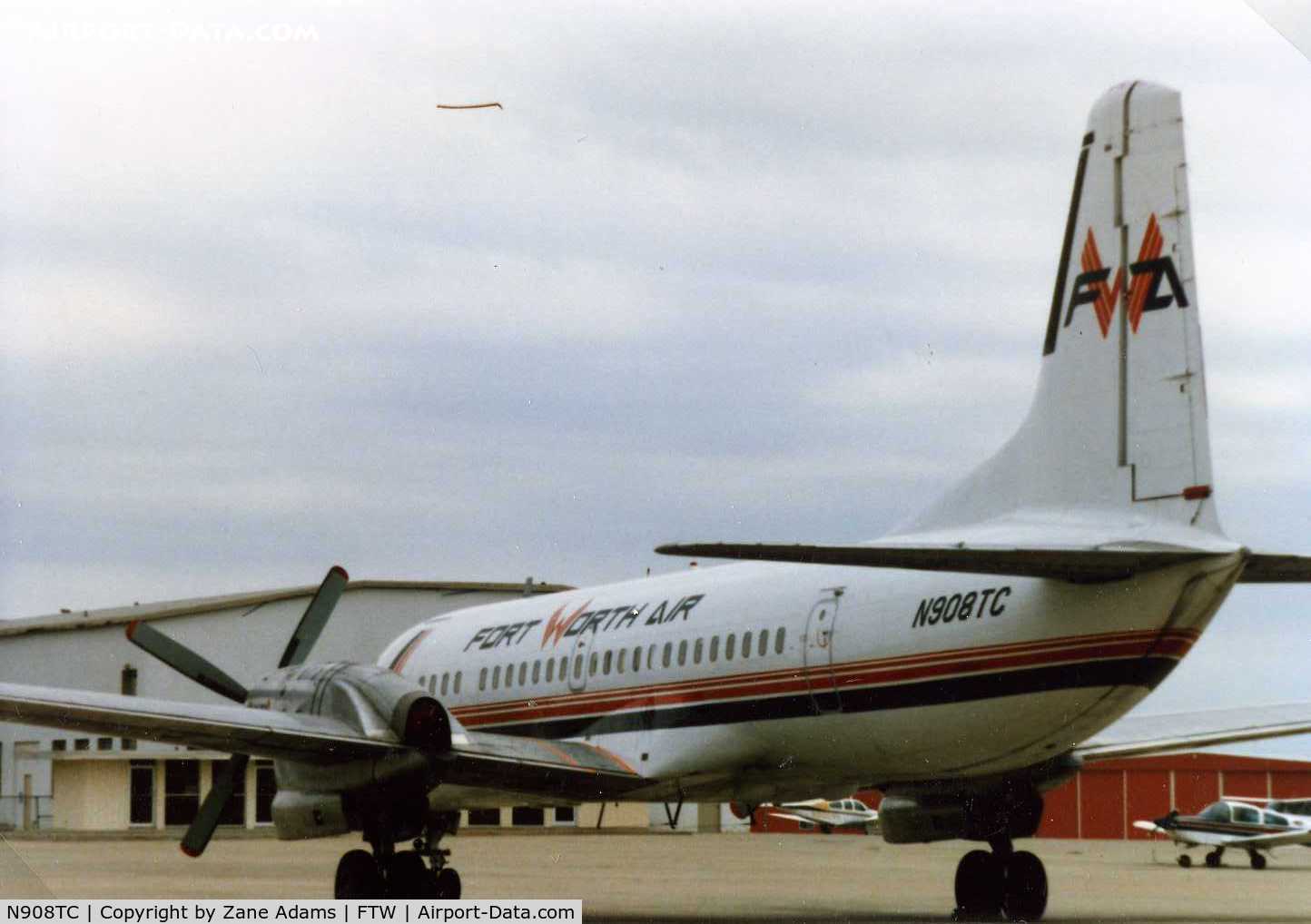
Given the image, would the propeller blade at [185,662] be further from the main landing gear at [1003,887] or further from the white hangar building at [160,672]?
the white hangar building at [160,672]

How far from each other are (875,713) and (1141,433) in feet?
11.8

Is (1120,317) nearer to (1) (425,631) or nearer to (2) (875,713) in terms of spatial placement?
(2) (875,713)

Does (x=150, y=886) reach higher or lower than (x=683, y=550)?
lower

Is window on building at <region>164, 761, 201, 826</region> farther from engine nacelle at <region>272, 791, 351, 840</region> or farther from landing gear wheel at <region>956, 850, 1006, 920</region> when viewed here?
landing gear wheel at <region>956, 850, 1006, 920</region>

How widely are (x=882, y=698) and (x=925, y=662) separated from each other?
64cm

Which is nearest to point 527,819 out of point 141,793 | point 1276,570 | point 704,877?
point 141,793

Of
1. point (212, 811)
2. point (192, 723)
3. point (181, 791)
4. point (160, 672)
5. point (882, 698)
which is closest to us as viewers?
point (192, 723)

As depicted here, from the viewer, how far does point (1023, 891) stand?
17.8 m

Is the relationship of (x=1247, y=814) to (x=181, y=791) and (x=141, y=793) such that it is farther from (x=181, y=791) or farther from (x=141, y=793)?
(x=141, y=793)

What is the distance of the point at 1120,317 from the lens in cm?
1467

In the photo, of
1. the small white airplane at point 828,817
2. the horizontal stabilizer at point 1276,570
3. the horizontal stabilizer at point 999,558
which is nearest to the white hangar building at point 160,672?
the small white airplane at point 828,817

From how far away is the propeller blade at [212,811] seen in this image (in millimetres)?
17594

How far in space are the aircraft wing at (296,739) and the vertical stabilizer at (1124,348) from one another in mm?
5126

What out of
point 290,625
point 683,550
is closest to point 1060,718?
point 683,550
